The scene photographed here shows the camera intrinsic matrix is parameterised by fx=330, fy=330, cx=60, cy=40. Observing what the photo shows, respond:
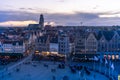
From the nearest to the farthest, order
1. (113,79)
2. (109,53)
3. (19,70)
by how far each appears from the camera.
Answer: (113,79) < (19,70) < (109,53)

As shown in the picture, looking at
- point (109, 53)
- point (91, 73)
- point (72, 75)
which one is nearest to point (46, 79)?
point (72, 75)

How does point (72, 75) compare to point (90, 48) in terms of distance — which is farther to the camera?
point (90, 48)

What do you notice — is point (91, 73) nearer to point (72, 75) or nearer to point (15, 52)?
point (72, 75)

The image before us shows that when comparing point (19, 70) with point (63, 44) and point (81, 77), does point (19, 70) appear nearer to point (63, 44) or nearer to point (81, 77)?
point (81, 77)

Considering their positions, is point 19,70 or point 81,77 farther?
point 19,70

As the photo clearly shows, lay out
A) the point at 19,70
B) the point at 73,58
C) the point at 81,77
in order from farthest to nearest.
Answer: the point at 73,58 → the point at 19,70 → the point at 81,77

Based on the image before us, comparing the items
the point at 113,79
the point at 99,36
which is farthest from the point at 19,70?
the point at 99,36

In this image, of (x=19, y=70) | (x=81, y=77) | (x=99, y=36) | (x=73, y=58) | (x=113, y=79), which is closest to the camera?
(x=113, y=79)

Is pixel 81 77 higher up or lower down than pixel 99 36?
lower down
